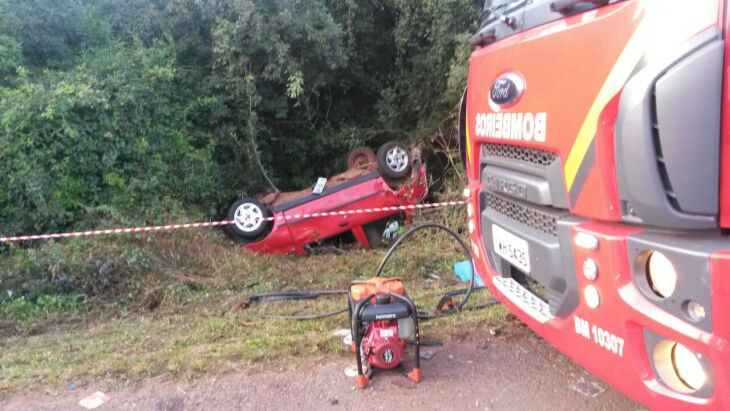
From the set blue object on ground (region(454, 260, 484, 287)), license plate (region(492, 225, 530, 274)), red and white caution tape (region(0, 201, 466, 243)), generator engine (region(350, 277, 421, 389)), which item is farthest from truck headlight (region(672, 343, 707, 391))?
red and white caution tape (region(0, 201, 466, 243))

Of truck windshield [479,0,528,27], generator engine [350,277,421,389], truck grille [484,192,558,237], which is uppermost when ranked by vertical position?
truck windshield [479,0,528,27]

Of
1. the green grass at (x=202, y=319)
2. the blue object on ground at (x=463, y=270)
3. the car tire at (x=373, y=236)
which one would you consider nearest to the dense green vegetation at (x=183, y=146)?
the green grass at (x=202, y=319)

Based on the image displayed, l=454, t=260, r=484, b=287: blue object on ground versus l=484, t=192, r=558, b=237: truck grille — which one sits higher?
l=484, t=192, r=558, b=237: truck grille

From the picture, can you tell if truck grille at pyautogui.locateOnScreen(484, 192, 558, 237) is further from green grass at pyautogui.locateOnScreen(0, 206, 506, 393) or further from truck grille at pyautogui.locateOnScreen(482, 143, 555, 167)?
green grass at pyautogui.locateOnScreen(0, 206, 506, 393)

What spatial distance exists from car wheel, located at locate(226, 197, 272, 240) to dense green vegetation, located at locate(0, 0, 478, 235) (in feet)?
2.01

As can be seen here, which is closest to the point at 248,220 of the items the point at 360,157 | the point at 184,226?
the point at 184,226

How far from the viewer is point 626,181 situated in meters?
2.15

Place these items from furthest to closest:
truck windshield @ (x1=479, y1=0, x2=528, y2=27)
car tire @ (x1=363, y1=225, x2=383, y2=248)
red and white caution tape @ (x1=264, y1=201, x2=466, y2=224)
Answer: car tire @ (x1=363, y1=225, x2=383, y2=248), red and white caution tape @ (x1=264, y1=201, x2=466, y2=224), truck windshield @ (x1=479, y1=0, x2=528, y2=27)

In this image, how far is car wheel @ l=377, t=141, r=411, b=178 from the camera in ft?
32.0

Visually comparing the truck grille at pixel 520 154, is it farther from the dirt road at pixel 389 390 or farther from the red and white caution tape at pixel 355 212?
the red and white caution tape at pixel 355 212

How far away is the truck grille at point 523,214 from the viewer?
2750 millimetres

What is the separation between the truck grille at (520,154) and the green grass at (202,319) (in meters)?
1.44

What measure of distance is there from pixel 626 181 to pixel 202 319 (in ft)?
13.5

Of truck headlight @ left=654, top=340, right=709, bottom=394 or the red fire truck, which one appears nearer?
the red fire truck
